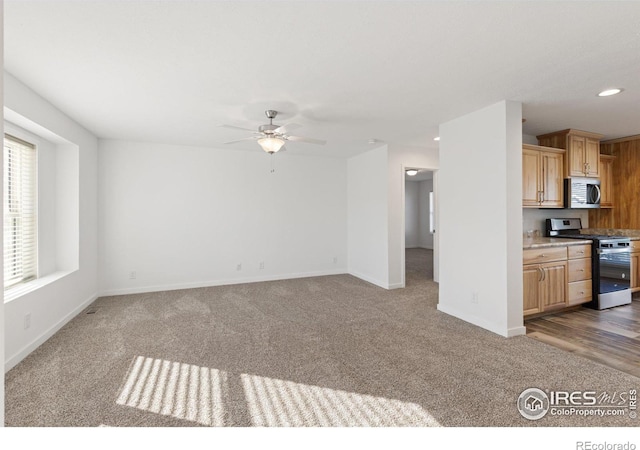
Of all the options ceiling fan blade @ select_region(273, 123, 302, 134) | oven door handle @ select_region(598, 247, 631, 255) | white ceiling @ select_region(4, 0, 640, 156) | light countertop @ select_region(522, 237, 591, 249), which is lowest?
oven door handle @ select_region(598, 247, 631, 255)

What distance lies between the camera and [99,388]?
2.27m

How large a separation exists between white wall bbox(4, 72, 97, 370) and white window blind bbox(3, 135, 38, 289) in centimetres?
28

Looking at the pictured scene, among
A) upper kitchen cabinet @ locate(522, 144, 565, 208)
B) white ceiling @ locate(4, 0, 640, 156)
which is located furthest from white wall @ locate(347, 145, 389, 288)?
upper kitchen cabinet @ locate(522, 144, 565, 208)

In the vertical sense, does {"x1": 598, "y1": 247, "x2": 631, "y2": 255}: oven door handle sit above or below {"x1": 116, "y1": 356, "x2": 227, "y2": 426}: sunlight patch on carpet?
above

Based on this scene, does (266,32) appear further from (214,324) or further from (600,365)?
(600,365)

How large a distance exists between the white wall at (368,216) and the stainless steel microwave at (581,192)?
251 centimetres

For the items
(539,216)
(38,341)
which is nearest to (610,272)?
(539,216)

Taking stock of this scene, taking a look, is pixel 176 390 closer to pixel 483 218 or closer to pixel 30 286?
pixel 30 286

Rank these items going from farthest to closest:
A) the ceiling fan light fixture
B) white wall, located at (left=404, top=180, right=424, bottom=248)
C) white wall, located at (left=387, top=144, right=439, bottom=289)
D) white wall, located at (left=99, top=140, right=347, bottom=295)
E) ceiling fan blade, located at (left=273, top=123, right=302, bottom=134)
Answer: white wall, located at (left=404, top=180, right=424, bottom=248), white wall, located at (left=387, top=144, right=439, bottom=289), white wall, located at (left=99, top=140, right=347, bottom=295), ceiling fan blade, located at (left=273, top=123, right=302, bottom=134), the ceiling fan light fixture

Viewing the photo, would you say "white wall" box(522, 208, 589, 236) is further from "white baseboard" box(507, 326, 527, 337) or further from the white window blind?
the white window blind

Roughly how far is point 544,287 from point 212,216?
5006mm

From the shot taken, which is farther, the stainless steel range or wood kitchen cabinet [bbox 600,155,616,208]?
wood kitchen cabinet [bbox 600,155,616,208]

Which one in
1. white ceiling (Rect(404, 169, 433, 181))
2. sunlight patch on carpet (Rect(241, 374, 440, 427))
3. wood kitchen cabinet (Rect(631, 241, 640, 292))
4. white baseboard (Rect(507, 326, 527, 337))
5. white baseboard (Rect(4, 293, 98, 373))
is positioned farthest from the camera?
white ceiling (Rect(404, 169, 433, 181))

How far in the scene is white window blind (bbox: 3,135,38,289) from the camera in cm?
307
